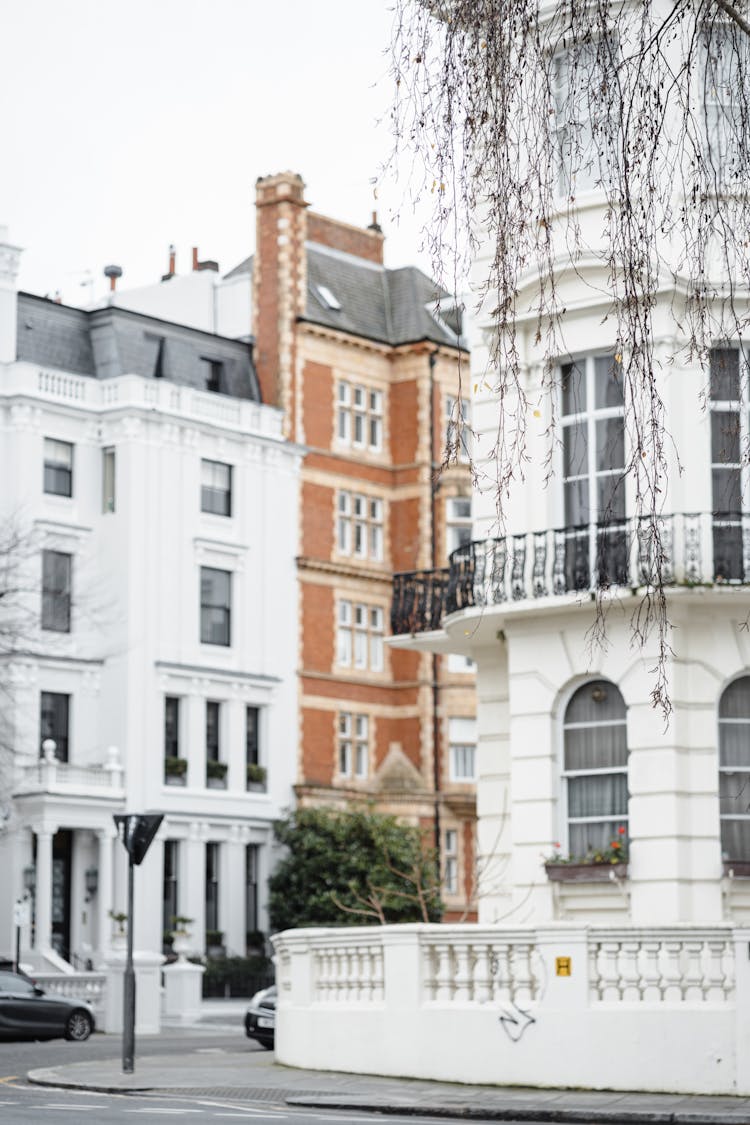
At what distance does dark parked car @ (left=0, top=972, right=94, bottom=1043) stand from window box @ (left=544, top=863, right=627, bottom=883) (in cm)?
1275

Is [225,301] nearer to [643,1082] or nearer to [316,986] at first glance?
[316,986]

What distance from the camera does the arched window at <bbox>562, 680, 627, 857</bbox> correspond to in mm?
24359

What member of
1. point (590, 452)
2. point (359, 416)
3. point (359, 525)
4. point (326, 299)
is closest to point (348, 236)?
point (326, 299)

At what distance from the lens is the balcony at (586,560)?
23.5m

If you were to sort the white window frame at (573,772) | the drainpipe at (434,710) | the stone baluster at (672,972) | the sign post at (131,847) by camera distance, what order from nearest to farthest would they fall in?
the stone baluster at (672,972), the sign post at (131,847), the white window frame at (573,772), the drainpipe at (434,710)

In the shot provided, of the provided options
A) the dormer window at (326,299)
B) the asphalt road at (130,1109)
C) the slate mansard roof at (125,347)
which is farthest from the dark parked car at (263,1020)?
the dormer window at (326,299)

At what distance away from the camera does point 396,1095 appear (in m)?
18.8

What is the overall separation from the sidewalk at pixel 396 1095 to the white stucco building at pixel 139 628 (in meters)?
23.9

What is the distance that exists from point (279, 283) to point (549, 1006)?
125 feet

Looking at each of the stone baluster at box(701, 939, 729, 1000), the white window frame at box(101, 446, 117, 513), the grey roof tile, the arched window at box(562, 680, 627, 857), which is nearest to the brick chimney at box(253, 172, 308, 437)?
the grey roof tile

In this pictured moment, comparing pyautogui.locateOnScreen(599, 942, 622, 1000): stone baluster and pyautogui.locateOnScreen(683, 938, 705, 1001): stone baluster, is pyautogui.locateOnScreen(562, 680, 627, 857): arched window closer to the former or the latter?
pyautogui.locateOnScreen(599, 942, 622, 1000): stone baluster

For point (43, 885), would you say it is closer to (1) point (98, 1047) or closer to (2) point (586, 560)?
(1) point (98, 1047)

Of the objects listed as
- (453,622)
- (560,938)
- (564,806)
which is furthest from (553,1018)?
(453,622)

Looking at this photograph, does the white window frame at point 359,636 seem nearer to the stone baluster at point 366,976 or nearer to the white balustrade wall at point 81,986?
the white balustrade wall at point 81,986
